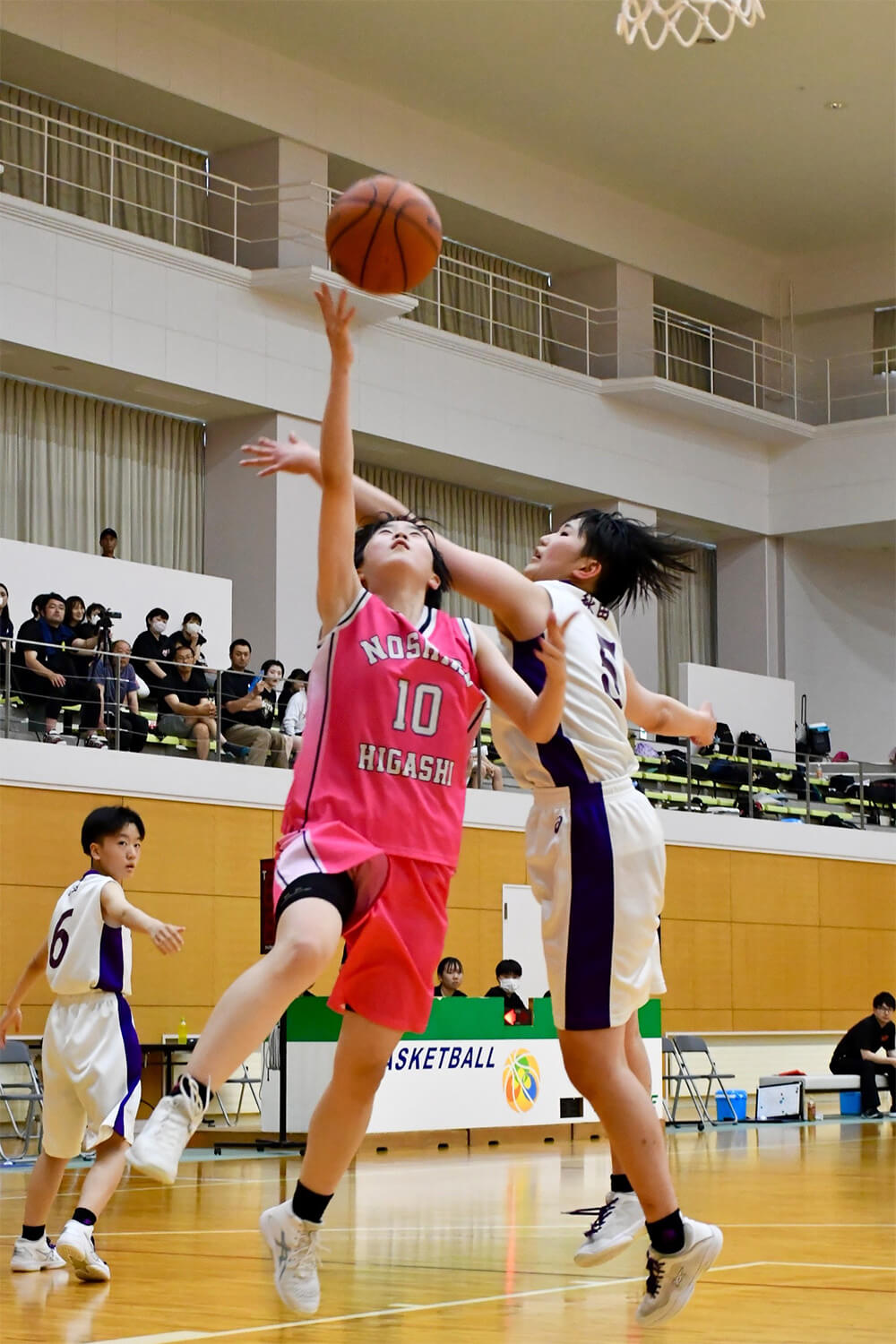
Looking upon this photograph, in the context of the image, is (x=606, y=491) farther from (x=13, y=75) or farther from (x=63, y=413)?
(x=13, y=75)

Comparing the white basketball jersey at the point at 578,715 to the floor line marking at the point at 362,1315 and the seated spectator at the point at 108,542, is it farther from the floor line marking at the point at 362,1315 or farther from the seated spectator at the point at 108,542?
the seated spectator at the point at 108,542

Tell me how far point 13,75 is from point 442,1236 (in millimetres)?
16953

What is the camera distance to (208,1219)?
7.96 meters

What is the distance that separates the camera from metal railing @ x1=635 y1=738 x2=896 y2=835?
21141mm

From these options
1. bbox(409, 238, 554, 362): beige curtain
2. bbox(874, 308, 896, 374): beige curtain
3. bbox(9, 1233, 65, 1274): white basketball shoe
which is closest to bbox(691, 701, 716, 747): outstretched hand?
bbox(9, 1233, 65, 1274): white basketball shoe

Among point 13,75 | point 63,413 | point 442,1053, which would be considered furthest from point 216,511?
point 442,1053

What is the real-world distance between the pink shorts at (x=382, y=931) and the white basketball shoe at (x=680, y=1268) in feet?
2.77

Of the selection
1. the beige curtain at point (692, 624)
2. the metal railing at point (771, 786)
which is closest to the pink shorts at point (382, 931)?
the metal railing at point (771, 786)

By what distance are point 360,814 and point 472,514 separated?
22.1 m

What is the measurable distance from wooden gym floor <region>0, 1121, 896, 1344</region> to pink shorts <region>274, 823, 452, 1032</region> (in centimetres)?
103

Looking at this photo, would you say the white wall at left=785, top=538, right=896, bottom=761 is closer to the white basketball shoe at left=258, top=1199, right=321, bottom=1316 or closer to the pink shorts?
the pink shorts

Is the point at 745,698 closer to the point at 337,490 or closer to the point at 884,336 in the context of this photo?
the point at 884,336

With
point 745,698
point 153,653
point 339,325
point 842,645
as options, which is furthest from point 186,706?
point 842,645

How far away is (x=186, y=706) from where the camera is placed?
1602cm
